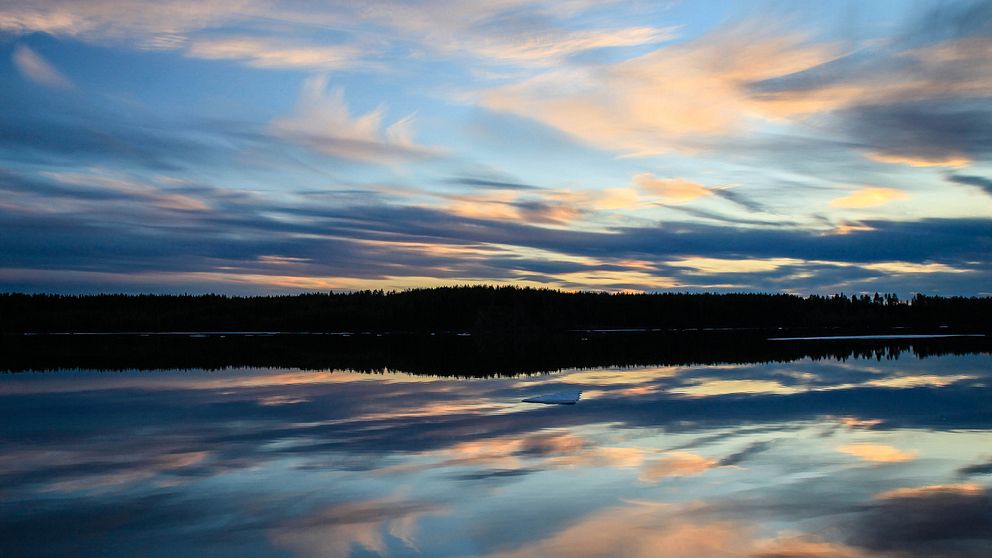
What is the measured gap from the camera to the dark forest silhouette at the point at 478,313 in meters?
127

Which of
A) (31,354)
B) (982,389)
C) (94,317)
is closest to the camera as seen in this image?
(982,389)

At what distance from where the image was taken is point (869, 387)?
27844 millimetres

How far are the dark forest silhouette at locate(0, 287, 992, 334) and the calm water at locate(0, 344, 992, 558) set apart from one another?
97.2 m

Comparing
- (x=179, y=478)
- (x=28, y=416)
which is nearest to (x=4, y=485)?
(x=179, y=478)

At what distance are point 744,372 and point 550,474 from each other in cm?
2400

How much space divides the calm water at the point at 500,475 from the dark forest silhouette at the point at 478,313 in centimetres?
9722

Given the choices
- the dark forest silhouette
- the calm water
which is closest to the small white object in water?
the calm water

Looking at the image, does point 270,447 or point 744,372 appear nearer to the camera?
point 270,447

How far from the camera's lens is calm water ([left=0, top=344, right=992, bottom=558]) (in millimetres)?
9469

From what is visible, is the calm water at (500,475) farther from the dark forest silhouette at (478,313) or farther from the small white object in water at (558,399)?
the dark forest silhouette at (478,313)

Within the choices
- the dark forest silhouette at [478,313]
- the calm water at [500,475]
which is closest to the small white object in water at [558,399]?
the calm water at [500,475]

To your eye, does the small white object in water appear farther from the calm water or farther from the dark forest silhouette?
the dark forest silhouette

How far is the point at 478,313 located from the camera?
4941 inches

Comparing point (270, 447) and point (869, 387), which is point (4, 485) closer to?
point (270, 447)
